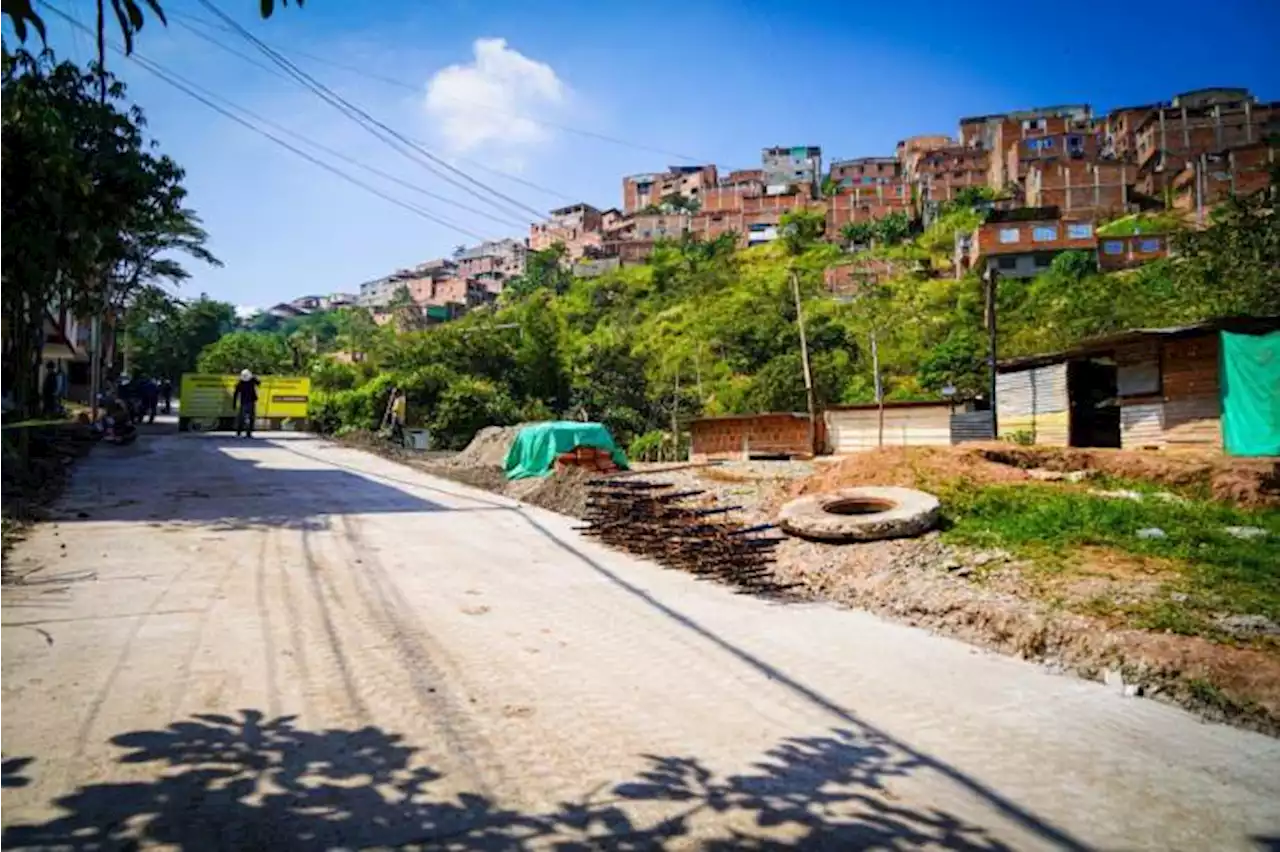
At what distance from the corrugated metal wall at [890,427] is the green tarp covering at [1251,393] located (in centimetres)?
1112

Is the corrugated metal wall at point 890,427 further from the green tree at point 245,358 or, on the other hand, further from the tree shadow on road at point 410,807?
the green tree at point 245,358

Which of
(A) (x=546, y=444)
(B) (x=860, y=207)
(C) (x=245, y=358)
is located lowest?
(A) (x=546, y=444)

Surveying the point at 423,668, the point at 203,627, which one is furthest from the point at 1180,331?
the point at 203,627

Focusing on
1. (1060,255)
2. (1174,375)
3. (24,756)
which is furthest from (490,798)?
(1060,255)

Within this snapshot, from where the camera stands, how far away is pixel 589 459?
1586 centimetres

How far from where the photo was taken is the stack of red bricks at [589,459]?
15.5 m

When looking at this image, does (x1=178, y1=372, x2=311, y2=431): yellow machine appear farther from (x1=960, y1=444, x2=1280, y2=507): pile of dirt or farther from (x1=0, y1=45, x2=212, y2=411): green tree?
(x1=960, y1=444, x2=1280, y2=507): pile of dirt

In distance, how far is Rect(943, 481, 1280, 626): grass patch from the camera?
5.38m

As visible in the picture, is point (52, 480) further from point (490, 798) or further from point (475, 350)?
point (475, 350)

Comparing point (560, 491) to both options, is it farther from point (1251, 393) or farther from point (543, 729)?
point (1251, 393)

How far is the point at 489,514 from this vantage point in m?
11.6

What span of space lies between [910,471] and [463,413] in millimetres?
21428

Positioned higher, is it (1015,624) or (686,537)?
(686,537)

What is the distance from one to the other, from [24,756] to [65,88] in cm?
1443
